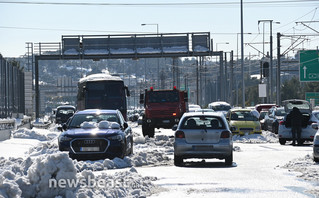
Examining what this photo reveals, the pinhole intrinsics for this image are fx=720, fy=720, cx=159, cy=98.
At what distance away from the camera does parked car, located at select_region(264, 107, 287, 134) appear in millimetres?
38706

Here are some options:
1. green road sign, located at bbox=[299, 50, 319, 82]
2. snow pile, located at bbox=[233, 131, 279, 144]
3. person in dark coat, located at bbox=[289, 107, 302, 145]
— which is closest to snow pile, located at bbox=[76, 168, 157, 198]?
person in dark coat, located at bbox=[289, 107, 302, 145]

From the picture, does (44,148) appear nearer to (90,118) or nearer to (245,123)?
(90,118)

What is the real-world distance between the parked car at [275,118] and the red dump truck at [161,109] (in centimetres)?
505

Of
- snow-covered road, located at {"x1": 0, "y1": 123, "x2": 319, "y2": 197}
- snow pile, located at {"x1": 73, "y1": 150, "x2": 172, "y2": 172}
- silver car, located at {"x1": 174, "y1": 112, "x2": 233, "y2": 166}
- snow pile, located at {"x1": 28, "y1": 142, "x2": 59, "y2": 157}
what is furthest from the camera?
snow pile, located at {"x1": 28, "y1": 142, "x2": 59, "y2": 157}

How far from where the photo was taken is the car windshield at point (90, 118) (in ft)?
68.2

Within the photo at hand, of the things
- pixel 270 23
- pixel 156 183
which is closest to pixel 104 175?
pixel 156 183

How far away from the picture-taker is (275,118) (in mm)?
39250

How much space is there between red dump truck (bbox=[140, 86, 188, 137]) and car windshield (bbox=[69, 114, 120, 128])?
1570 centimetres

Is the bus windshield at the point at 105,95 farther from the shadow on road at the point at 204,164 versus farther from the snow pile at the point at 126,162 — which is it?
the shadow on road at the point at 204,164

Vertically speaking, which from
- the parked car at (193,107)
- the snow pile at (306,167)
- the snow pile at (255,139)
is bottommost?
the snow pile at (255,139)

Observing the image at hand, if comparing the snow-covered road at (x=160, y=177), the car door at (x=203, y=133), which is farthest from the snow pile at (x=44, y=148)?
the car door at (x=203, y=133)

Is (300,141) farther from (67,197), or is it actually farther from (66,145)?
(67,197)

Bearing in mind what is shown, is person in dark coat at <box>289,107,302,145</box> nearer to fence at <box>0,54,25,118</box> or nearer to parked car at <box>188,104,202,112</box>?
fence at <box>0,54,25,118</box>
